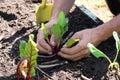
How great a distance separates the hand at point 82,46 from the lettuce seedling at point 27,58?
301 mm

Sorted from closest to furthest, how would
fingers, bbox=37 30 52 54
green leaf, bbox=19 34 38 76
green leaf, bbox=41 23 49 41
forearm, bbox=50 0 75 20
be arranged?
green leaf, bbox=19 34 38 76 < green leaf, bbox=41 23 49 41 < fingers, bbox=37 30 52 54 < forearm, bbox=50 0 75 20

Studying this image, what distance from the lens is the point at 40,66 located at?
178 cm

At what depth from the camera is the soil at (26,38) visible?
174 cm

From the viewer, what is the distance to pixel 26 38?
6.71 feet

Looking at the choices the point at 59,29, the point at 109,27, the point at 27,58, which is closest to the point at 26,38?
the point at 59,29

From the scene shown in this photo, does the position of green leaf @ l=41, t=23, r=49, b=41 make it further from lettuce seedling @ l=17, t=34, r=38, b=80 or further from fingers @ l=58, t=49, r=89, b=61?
lettuce seedling @ l=17, t=34, r=38, b=80

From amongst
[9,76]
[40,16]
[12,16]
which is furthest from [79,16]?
[9,76]

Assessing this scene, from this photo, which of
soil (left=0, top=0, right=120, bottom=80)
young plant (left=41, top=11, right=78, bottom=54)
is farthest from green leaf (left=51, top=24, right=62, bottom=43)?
soil (left=0, top=0, right=120, bottom=80)

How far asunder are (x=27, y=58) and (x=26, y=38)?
62cm

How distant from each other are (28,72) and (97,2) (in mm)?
1410

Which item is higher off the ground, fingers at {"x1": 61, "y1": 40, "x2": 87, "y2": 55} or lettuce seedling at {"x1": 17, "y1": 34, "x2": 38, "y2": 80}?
lettuce seedling at {"x1": 17, "y1": 34, "x2": 38, "y2": 80}

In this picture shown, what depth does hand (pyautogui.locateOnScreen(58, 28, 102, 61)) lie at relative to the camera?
5.69 ft

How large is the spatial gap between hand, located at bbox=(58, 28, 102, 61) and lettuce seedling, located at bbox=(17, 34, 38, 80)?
30 cm

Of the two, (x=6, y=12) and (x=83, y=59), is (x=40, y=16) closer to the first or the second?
(x=6, y=12)
